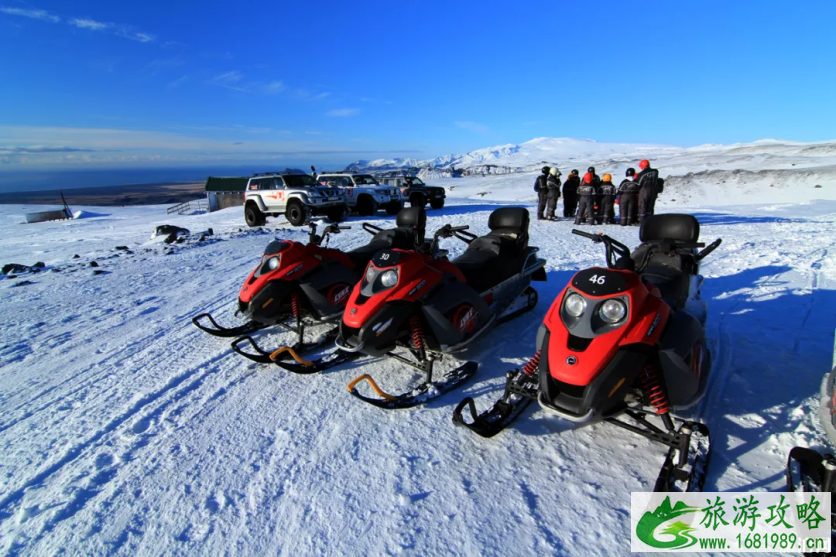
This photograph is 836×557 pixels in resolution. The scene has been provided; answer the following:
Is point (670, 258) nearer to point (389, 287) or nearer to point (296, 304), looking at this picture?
point (389, 287)

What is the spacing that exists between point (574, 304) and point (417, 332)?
4.31ft

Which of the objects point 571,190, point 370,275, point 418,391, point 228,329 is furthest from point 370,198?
point 418,391

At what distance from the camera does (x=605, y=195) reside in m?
12.0

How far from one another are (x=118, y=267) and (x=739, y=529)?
342 inches

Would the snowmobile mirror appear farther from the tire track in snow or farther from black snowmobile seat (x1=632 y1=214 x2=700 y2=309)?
the tire track in snow

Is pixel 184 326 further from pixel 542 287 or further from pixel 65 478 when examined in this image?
pixel 542 287

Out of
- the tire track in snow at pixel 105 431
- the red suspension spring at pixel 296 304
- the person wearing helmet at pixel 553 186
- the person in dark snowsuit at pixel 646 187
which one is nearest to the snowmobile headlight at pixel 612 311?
the red suspension spring at pixel 296 304

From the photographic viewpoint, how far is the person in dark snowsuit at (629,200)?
1121 cm

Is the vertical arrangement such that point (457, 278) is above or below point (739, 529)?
above

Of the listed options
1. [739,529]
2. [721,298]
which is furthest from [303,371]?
[721,298]

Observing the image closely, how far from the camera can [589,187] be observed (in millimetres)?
12023

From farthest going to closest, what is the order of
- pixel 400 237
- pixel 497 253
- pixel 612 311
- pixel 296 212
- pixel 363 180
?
pixel 363 180, pixel 296 212, pixel 400 237, pixel 497 253, pixel 612 311

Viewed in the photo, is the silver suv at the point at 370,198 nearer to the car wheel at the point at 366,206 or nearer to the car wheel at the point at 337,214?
the car wheel at the point at 366,206

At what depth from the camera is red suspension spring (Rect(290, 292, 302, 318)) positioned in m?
4.10
